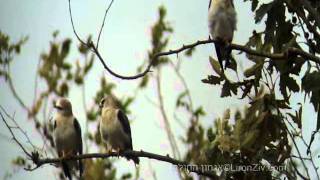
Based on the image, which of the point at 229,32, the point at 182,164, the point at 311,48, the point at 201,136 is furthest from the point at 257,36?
the point at 201,136

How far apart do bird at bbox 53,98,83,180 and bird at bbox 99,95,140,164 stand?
1.82 ft

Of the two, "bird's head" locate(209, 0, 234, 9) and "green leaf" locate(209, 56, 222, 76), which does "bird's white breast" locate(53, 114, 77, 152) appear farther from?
"green leaf" locate(209, 56, 222, 76)

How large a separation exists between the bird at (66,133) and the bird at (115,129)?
21.8 inches

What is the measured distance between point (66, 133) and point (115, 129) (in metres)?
0.84

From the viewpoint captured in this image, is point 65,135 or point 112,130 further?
point 65,135

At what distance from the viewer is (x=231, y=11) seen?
685 centimetres

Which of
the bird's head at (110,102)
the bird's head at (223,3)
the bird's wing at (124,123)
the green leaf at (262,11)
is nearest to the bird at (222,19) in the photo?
the bird's head at (223,3)

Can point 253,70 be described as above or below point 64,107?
below

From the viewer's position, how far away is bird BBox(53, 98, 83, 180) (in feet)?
26.7

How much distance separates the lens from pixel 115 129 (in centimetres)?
758

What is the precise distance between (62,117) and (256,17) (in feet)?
13.6

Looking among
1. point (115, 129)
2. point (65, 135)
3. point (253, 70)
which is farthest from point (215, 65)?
point (65, 135)

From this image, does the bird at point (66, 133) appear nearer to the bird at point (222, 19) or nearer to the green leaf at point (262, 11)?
the bird at point (222, 19)

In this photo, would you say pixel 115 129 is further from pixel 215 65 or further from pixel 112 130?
Answer: pixel 215 65
